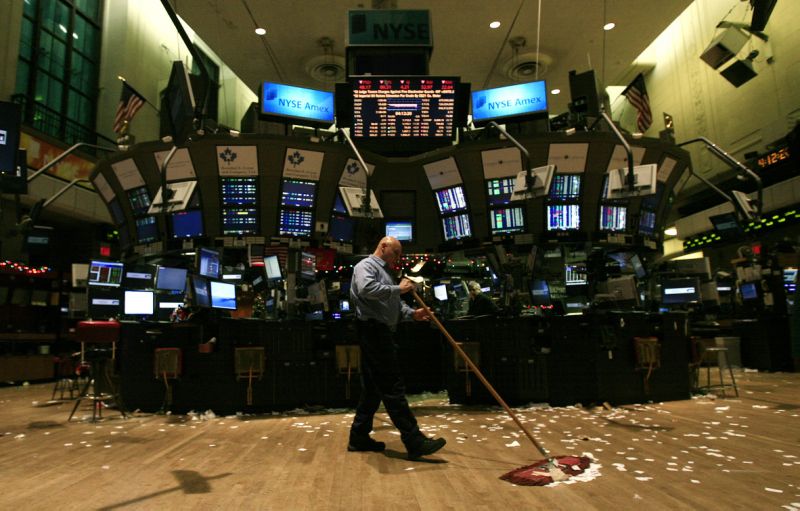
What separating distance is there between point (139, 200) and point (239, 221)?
185cm

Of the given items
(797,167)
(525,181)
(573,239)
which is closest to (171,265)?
(525,181)

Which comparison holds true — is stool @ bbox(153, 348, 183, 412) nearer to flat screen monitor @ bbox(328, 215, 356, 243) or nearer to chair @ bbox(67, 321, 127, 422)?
chair @ bbox(67, 321, 127, 422)

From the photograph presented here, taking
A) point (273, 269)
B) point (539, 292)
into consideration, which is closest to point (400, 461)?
point (273, 269)

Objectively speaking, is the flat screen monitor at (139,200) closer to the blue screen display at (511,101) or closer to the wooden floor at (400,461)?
the wooden floor at (400,461)

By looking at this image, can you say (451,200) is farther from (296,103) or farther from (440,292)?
(296,103)

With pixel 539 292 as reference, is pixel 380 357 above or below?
below

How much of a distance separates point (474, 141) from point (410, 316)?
17.9 ft

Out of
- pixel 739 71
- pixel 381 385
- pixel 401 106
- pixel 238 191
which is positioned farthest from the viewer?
pixel 739 71

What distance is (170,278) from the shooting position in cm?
801

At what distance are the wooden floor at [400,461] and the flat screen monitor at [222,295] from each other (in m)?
1.25

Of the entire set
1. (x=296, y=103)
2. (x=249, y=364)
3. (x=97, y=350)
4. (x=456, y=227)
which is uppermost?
(x=296, y=103)

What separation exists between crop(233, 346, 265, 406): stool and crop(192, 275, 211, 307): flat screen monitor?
2.09 feet

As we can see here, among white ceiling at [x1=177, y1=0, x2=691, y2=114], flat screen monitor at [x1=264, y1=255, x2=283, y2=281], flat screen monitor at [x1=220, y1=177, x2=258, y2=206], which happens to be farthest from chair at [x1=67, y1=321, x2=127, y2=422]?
white ceiling at [x1=177, y1=0, x2=691, y2=114]

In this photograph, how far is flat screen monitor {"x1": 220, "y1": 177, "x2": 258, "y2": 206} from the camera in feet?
26.2
